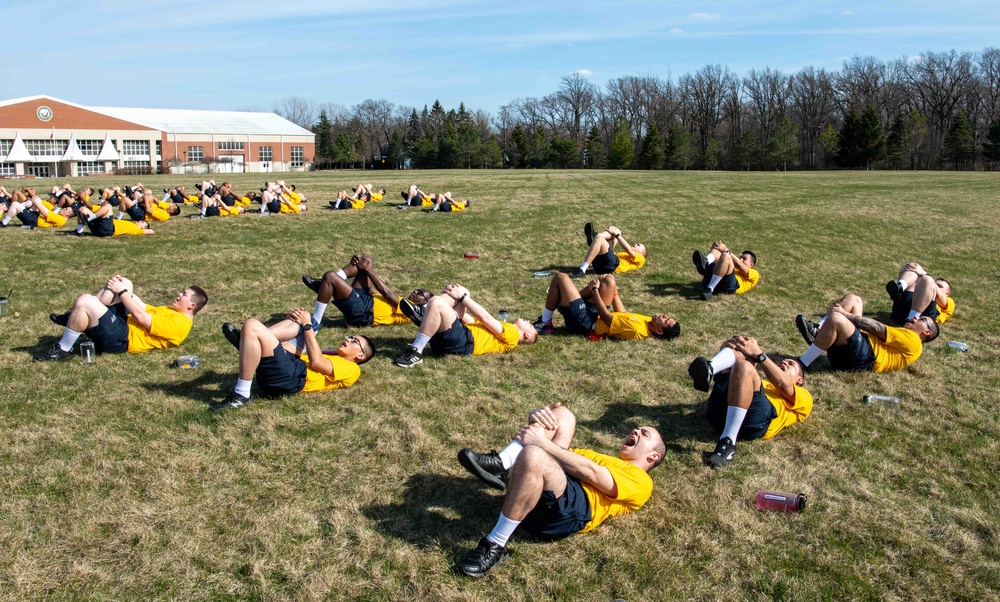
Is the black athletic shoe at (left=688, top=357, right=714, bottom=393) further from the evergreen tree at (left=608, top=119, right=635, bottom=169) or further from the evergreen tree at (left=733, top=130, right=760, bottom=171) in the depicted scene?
the evergreen tree at (left=608, top=119, right=635, bottom=169)

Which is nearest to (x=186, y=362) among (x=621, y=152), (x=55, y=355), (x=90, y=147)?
(x=55, y=355)

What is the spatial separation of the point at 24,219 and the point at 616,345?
1663cm

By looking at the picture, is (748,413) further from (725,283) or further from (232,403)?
(725,283)

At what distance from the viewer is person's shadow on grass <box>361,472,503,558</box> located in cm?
450

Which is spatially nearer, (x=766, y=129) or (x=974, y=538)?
(x=974, y=538)

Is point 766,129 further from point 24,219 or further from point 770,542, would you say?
point 770,542

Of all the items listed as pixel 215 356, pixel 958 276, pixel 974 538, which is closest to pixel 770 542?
pixel 974 538

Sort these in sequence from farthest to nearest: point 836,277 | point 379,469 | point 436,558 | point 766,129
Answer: point 766,129 → point 836,277 → point 379,469 → point 436,558

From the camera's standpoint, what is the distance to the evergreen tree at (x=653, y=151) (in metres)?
75.9

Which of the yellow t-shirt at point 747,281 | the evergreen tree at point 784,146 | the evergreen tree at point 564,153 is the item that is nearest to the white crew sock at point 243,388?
the yellow t-shirt at point 747,281

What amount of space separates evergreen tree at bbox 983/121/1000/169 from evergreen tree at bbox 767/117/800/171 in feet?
55.9

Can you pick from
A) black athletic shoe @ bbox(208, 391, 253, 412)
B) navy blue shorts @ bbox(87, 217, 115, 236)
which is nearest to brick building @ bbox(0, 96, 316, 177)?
navy blue shorts @ bbox(87, 217, 115, 236)

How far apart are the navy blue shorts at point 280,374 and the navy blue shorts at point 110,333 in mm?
2403

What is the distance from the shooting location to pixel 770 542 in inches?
176
